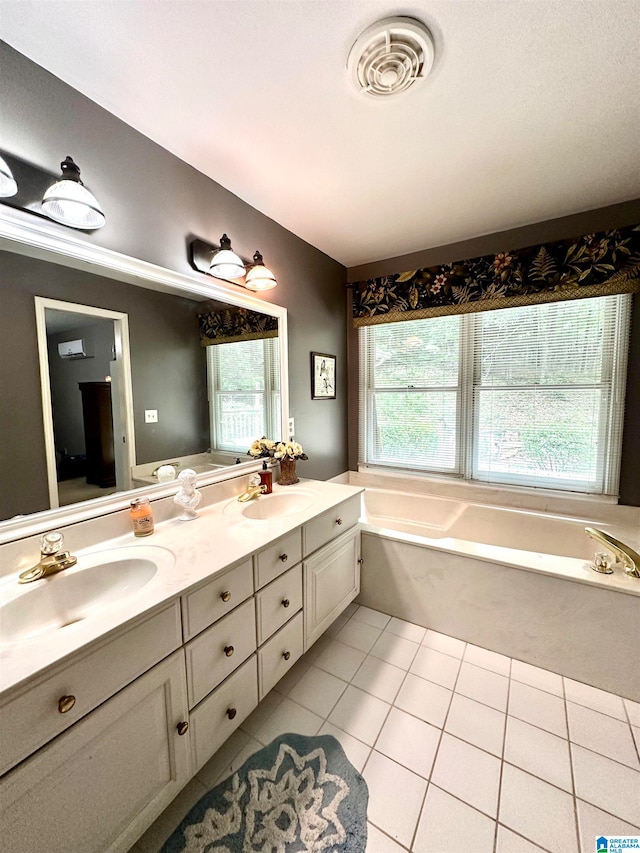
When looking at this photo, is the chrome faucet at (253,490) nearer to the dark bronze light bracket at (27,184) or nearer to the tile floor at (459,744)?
the tile floor at (459,744)

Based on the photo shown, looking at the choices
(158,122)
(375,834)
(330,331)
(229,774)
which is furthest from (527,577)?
(158,122)

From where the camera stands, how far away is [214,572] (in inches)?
41.8

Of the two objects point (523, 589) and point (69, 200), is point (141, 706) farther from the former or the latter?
point (523, 589)

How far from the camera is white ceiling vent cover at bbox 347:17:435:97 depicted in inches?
39.6

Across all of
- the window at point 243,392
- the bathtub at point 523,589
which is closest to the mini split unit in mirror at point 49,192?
the window at point 243,392

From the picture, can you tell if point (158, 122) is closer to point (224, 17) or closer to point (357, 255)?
point (224, 17)

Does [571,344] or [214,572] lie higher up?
[571,344]

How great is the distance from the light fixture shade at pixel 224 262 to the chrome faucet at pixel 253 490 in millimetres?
1084

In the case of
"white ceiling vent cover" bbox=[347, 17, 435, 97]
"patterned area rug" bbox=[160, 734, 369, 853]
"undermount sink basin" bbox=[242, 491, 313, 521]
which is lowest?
"patterned area rug" bbox=[160, 734, 369, 853]

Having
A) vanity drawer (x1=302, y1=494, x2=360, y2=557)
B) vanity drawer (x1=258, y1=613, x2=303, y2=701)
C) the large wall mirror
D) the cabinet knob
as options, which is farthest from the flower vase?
the cabinet knob

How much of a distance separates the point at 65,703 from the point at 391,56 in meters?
2.02

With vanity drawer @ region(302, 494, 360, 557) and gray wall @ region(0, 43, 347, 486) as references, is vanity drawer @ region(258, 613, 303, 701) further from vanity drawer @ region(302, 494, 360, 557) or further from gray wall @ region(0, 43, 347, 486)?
gray wall @ region(0, 43, 347, 486)

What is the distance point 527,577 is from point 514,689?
0.50 metres

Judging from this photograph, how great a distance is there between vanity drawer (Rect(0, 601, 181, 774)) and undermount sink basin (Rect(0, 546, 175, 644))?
0.65 ft
